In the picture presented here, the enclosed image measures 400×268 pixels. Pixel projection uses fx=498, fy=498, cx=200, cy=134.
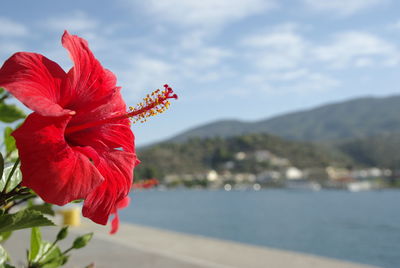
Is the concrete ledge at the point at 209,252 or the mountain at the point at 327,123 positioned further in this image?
the mountain at the point at 327,123

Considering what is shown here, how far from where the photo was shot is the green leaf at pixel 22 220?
1.60 ft

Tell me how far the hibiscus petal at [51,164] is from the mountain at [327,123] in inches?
5598

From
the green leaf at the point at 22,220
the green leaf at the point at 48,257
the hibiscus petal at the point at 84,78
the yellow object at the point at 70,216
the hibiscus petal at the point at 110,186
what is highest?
the hibiscus petal at the point at 84,78

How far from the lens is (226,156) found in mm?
82375

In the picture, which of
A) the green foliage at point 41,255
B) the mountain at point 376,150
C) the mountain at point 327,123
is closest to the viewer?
the green foliage at point 41,255

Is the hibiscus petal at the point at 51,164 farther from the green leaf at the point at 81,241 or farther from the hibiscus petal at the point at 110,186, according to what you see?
the green leaf at the point at 81,241

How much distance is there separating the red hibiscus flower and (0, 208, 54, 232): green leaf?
65mm

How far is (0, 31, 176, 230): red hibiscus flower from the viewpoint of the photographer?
1.41 feet

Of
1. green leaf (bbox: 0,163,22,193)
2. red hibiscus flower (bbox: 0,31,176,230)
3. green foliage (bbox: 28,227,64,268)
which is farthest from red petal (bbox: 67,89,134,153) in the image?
green foliage (bbox: 28,227,64,268)

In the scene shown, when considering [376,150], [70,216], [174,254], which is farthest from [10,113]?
[376,150]

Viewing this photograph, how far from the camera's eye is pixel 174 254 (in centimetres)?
623

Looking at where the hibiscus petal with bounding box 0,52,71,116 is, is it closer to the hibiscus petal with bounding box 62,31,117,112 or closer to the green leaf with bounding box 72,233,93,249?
the hibiscus petal with bounding box 62,31,117,112

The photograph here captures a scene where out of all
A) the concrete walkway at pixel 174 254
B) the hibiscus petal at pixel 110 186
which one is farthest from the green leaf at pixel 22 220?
the concrete walkway at pixel 174 254

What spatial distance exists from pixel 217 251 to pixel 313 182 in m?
80.9
